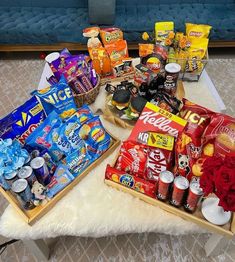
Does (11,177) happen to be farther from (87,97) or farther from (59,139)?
(87,97)

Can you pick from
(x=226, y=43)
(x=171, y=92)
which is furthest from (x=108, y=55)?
(x=226, y=43)

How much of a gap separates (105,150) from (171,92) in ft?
1.45

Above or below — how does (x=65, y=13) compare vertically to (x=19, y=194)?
above

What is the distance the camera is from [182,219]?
94cm

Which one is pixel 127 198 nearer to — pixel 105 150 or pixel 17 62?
pixel 105 150

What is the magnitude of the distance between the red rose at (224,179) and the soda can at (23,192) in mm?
631

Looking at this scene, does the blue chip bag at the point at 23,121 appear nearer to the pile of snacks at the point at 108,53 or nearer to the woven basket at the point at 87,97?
the woven basket at the point at 87,97

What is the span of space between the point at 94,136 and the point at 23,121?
1.00 ft

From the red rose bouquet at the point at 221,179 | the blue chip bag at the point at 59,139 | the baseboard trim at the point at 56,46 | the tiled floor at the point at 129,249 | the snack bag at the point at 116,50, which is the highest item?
the snack bag at the point at 116,50

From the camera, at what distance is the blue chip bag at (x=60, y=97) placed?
1102 mm

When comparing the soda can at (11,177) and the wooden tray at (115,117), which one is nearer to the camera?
the soda can at (11,177)

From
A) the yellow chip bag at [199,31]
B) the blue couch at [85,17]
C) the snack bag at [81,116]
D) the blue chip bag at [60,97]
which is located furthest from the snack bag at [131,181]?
the blue couch at [85,17]

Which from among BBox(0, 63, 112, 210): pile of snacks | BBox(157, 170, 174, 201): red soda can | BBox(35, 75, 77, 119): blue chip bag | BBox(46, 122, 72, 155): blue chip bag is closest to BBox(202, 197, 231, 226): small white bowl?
BBox(157, 170, 174, 201): red soda can

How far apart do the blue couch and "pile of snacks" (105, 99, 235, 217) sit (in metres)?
1.31
